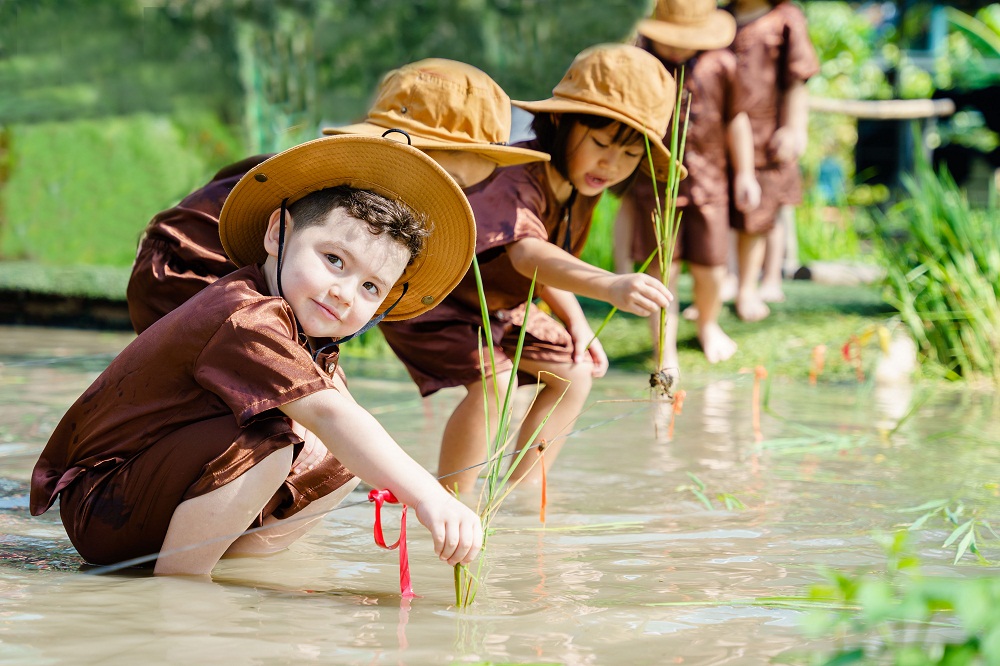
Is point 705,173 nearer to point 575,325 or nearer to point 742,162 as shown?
point 742,162

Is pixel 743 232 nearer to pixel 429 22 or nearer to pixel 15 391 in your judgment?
pixel 15 391

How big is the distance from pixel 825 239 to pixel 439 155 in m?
7.15

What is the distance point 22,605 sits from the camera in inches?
77.7

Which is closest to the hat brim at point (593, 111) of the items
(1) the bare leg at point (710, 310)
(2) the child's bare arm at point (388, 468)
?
(2) the child's bare arm at point (388, 468)

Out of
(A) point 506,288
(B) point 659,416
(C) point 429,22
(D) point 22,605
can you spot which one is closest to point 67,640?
(D) point 22,605

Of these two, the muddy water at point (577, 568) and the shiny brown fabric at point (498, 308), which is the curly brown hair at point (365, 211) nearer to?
the muddy water at point (577, 568)

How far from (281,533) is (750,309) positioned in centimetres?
436

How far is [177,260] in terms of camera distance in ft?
9.25

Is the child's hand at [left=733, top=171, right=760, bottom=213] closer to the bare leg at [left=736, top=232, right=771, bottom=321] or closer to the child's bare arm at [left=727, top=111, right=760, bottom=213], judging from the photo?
the child's bare arm at [left=727, top=111, right=760, bottom=213]

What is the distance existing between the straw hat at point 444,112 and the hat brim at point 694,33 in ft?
6.36

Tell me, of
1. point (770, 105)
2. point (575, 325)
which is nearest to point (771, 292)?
point (770, 105)

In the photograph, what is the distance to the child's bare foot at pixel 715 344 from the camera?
18.4ft

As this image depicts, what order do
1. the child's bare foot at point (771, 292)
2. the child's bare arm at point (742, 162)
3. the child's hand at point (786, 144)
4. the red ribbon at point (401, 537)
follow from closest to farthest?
the red ribbon at point (401, 537), the child's bare arm at point (742, 162), the child's hand at point (786, 144), the child's bare foot at point (771, 292)

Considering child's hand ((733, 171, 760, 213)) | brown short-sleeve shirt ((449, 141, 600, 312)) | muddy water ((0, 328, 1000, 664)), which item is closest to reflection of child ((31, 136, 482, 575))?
muddy water ((0, 328, 1000, 664))
